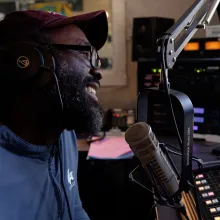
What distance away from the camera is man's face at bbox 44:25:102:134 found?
0.97 m

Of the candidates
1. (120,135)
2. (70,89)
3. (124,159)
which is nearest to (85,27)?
(70,89)

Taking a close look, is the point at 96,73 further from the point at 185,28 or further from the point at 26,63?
the point at 185,28

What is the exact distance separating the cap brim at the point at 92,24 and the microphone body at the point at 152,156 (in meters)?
0.43

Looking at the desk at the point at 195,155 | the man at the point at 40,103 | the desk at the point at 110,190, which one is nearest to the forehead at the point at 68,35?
the man at the point at 40,103

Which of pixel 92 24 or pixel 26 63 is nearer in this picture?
pixel 26 63

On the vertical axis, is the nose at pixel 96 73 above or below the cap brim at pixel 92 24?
below

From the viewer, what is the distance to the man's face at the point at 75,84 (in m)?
0.97

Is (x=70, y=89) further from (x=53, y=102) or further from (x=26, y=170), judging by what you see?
(x=26, y=170)

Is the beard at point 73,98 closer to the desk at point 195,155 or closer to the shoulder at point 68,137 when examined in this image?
the shoulder at point 68,137

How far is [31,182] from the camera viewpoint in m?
0.94

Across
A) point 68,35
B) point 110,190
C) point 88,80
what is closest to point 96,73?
point 88,80

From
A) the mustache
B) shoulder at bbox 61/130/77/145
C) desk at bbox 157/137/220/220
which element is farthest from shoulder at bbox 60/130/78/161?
desk at bbox 157/137/220/220

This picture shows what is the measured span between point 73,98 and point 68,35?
188mm

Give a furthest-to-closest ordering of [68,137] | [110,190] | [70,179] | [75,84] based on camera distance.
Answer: [110,190]
[68,137]
[70,179]
[75,84]
